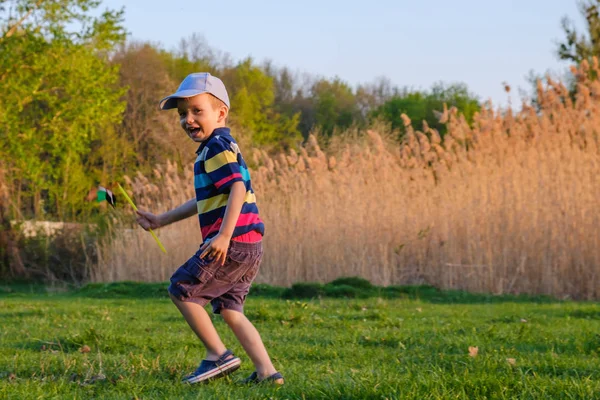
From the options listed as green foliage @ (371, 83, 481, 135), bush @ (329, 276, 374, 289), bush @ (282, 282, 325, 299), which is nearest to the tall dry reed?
bush @ (329, 276, 374, 289)

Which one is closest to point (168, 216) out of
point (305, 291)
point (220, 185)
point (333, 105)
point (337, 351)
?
point (220, 185)

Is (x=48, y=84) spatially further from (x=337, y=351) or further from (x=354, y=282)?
(x=337, y=351)

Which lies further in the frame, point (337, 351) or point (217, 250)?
point (337, 351)

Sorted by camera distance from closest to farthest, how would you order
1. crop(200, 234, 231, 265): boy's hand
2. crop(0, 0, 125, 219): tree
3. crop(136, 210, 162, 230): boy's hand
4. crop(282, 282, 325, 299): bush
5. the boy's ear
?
crop(200, 234, 231, 265): boy's hand, the boy's ear, crop(136, 210, 162, 230): boy's hand, crop(282, 282, 325, 299): bush, crop(0, 0, 125, 219): tree

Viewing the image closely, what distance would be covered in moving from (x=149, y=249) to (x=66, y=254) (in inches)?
178

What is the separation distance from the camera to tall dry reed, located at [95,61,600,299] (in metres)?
12.5

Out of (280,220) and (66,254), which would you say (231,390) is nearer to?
(280,220)

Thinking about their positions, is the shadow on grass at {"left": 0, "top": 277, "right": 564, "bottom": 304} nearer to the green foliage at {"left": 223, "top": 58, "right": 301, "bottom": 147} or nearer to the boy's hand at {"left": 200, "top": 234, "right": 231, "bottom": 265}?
the boy's hand at {"left": 200, "top": 234, "right": 231, "bottom": 265}

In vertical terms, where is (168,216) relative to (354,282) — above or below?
above

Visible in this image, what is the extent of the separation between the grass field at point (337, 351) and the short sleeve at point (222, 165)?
3.40ft

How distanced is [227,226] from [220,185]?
0.25 meters

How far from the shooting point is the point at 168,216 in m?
4.95

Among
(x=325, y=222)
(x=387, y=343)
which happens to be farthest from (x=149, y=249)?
(x=387, y=343)

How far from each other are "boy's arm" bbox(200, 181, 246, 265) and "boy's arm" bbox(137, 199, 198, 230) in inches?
A: 21.9
